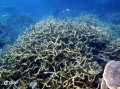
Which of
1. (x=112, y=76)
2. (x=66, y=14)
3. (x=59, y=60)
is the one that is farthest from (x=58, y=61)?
(x=66, y=14)

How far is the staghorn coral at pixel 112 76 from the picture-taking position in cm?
351

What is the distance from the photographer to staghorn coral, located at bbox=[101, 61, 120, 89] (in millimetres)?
3515

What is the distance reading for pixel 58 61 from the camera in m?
5.50

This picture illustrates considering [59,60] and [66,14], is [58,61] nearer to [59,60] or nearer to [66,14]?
[59,60]

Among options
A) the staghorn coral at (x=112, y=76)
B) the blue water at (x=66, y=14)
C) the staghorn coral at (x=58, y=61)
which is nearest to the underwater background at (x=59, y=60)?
the staghorn coral at (x=58, y=61)

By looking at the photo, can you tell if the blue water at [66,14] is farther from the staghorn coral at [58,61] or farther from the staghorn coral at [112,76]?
the staghorn coral at [112,76]

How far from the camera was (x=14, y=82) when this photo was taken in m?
5.27

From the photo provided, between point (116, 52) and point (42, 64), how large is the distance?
2.54 meters

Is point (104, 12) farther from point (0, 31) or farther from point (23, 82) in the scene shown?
point (23, 82)

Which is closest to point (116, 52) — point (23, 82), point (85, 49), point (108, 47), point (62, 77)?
point (108, 47)

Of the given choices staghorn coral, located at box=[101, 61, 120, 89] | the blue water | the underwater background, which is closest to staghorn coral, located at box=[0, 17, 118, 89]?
the underwater background

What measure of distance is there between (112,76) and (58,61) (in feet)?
6.51

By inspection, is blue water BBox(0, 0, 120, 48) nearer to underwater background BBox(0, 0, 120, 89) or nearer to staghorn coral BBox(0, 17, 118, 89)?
underwater background BBox(0, 0, 120, 89)

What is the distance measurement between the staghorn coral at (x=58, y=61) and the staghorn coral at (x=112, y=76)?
0.72 m
